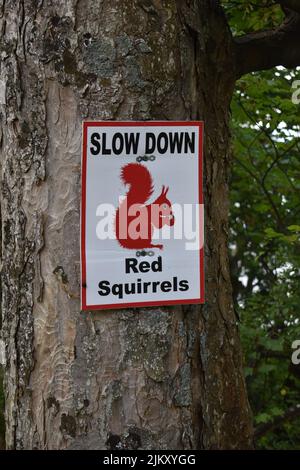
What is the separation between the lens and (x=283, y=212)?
579 centimetres

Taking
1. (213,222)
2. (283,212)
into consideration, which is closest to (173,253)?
(213,222)

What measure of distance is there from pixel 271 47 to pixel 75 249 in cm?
123

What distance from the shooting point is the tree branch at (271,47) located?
102 inches

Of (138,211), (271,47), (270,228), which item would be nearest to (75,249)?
(138,211)

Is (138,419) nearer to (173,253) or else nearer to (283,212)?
(173,253)

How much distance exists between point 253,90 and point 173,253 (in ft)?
8.48

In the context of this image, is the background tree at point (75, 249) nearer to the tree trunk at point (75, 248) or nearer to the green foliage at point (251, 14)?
the tree trunk at point (75, 248)

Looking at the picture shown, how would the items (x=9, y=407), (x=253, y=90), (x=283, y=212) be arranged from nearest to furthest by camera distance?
1. (x=9, y=407)
2. (x=253, y=90)
3. (x=283, y=212)

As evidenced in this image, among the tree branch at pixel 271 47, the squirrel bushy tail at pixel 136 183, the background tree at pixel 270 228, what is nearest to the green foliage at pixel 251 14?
A: the background tree at pixel 270 228

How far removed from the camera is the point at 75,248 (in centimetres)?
200

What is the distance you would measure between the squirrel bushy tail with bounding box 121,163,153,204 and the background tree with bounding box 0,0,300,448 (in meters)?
0.14

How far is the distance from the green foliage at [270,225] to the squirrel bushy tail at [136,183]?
2.46 metres

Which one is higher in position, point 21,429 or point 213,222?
point 213,222
